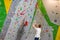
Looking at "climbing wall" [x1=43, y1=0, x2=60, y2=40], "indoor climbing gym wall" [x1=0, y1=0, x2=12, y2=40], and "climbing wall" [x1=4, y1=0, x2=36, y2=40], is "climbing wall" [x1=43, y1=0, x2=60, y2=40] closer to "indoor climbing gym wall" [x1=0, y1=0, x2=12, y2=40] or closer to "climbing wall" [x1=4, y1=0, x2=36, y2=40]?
"climbing wall" [x1=4, y1=0, x2=36, y2=40]

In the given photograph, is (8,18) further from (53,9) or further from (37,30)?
(53,9)

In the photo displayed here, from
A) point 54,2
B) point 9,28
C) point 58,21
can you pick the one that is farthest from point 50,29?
point 9,28

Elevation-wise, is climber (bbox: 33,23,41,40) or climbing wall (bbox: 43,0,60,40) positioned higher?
climbing wall (bbox: 43,0,60,40)

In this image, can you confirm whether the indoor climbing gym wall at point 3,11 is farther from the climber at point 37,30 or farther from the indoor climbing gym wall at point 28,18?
the climber at point 37,30

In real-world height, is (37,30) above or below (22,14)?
below

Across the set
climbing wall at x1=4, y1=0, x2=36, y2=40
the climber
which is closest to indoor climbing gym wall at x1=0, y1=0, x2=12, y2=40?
climbing wall at x1=4, y1=0, x2=36, y2=40

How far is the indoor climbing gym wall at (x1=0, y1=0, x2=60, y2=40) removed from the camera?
89cm

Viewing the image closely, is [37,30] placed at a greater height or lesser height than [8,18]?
lesser

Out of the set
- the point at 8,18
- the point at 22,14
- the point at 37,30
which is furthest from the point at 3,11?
the point at 37,30

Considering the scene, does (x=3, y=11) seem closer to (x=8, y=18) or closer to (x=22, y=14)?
(x=8, y=18)

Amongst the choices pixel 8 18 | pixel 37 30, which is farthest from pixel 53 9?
pixel 8 18

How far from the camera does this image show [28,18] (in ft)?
2.92

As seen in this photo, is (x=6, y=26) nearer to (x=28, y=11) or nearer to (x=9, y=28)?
Answer: (x=9, y=28)

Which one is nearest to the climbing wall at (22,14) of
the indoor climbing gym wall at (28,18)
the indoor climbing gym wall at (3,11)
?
the indoor climbing gym wall at (28,18)
